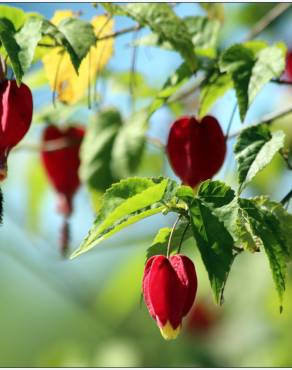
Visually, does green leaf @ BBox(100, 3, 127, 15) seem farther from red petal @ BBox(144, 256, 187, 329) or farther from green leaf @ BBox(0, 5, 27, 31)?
red petal @ BBox(144, 256, 187, 329)

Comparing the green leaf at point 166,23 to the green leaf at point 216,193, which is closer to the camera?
the green leaf at point 216,193

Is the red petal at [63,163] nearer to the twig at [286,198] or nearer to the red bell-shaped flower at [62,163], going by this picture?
the red bell-shaped flower at [62,163]

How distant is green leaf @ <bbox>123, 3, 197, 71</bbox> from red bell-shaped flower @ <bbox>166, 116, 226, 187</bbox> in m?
0.11

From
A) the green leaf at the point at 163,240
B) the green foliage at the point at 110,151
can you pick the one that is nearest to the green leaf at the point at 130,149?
the green foliage at the point at 110,151

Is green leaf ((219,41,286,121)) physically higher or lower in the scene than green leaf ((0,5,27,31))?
lower

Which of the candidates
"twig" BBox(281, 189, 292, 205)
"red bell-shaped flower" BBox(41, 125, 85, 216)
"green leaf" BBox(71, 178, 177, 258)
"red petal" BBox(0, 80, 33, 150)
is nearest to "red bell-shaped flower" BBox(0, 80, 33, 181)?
"red petal" BBox(0, 80, 33, 150)

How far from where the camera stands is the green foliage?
1.77 meters

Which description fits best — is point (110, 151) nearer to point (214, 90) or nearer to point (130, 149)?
point (130, 149)

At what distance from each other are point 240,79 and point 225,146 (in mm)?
144

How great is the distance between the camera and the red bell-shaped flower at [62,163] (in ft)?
6.72

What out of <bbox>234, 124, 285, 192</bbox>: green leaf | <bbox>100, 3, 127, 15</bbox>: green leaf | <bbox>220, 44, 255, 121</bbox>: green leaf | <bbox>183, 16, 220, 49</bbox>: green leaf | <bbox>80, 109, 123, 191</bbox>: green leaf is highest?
<bbox>100, 3, 127, 15</bbox>: green leaf

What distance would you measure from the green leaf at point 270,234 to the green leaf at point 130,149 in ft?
2.37

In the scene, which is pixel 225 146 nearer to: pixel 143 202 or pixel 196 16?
pixel 196 16

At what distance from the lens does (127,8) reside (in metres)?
1.33
